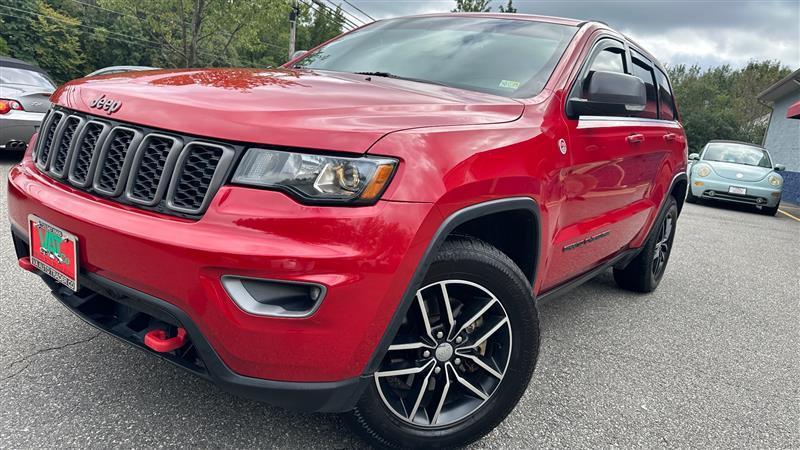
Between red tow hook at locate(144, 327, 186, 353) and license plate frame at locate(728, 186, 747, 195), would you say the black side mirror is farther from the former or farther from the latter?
license plate frame at locate(728, 186, 747, 195)

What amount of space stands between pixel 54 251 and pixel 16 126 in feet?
20.3

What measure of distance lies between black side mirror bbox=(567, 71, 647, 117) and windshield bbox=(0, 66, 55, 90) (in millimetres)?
7463

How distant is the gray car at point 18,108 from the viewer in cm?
677

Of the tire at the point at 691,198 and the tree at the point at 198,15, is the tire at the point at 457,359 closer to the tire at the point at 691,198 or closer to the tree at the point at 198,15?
the tire at the point at 691,198

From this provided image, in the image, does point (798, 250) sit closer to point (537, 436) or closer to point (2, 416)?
point (537, 436)

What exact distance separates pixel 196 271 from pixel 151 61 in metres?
40.2

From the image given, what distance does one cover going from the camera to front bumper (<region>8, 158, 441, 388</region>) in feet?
4.90

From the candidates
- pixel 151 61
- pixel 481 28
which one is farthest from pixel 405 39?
pixel 151 61

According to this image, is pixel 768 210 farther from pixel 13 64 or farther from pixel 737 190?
pixel 13 64

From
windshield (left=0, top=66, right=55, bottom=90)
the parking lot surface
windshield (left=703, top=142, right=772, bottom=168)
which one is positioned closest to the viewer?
the parking lot surface

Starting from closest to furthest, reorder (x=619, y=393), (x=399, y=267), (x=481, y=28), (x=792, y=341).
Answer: (x=399, y=267)
(x=619, y=393)
(x=481, y=28)
(x=792, y=341)

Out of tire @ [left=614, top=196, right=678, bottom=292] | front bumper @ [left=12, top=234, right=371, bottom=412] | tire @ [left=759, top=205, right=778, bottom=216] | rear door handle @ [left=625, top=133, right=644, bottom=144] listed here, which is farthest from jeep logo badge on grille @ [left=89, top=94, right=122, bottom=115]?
tire @ [left=759, top=205, right=778, bottom=216]

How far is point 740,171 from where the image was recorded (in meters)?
11.8

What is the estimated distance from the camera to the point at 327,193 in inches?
60.9
